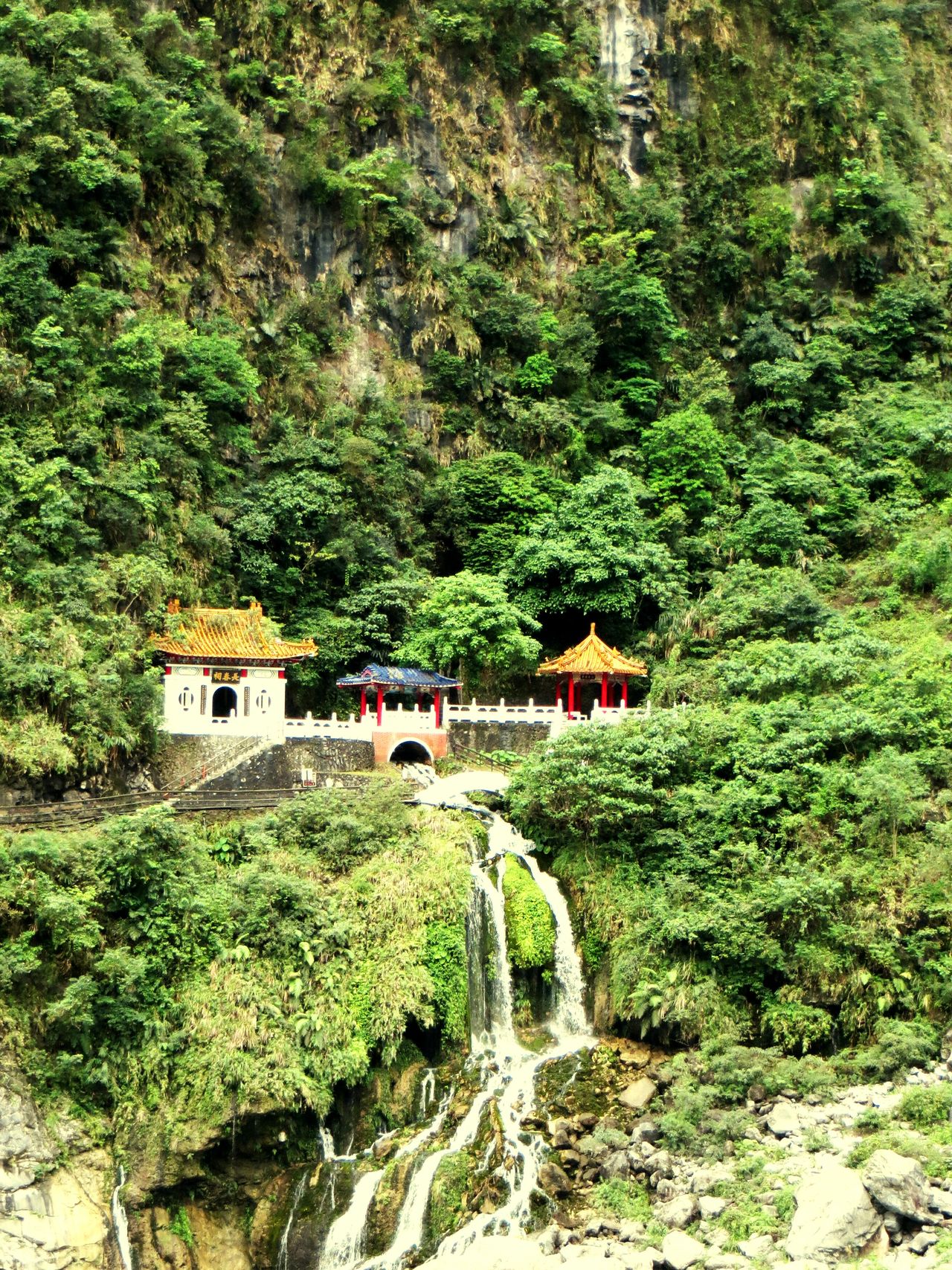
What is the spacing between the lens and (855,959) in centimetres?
2872

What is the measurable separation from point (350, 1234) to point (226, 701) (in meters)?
14.9

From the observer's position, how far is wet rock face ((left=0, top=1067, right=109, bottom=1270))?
968 inches

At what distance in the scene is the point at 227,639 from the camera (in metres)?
36.6

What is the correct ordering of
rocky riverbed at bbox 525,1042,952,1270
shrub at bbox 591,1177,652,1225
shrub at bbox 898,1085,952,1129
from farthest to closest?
shrub at bbox 898,1085,952,1129
shrub at bbox 591,1177,652,1225
rocky riverbed at bbox 525,1042,952,1270

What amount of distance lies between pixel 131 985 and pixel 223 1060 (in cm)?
203

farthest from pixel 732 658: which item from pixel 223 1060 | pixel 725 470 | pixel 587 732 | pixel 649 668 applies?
pixel 223 1060

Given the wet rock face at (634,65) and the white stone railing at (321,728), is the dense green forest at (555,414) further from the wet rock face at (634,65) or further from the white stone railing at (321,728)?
the white stone railing at (321,728)

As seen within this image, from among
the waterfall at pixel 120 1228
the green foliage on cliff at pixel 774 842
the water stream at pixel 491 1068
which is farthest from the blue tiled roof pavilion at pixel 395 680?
the waterfall at pixel 120 1228

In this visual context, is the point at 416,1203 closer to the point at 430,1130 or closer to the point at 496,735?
the point at 430,1130

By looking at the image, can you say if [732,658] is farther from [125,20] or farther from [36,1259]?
[125,20]

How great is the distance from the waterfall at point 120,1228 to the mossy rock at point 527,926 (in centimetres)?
867

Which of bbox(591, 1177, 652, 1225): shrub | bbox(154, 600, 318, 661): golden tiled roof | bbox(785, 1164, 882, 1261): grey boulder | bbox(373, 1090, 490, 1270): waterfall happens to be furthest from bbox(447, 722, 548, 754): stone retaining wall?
bbox(785, 1164, 882, 1261): grey boulder

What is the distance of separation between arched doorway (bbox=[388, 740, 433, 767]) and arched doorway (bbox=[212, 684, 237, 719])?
3976mm

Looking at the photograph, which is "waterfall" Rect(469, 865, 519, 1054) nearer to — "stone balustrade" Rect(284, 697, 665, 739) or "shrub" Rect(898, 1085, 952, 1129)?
"stone balustrade" Rect(284, 697, 665, 739)
